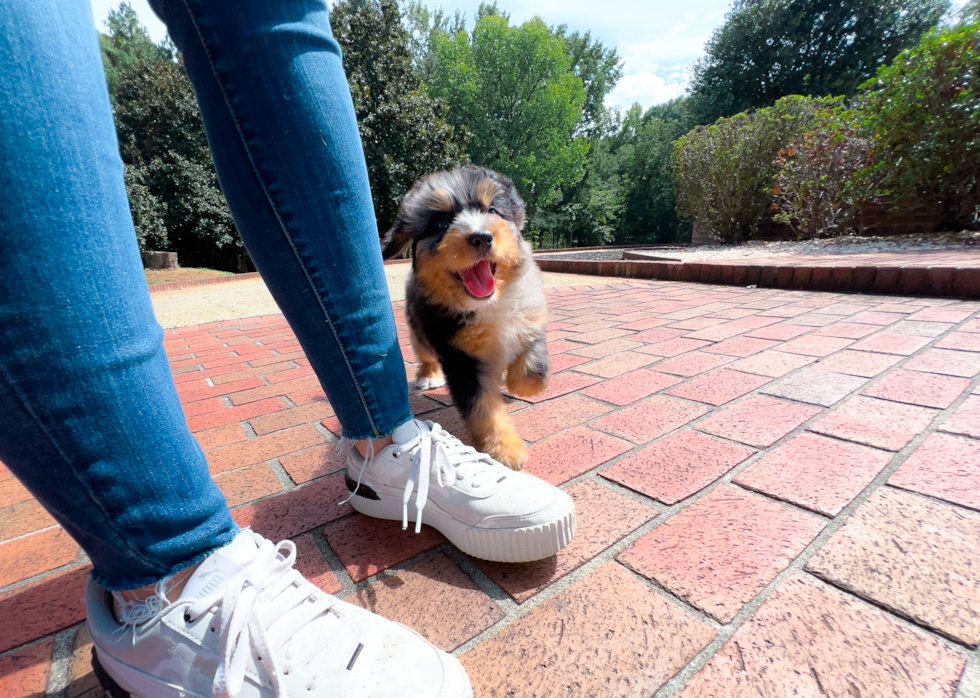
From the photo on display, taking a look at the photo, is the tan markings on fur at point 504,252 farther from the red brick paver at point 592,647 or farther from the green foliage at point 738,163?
the green foliage at point 738,163

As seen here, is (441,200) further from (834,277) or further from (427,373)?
(834,277)

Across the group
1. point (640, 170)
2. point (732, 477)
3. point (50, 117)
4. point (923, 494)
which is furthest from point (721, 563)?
point (640, 170)

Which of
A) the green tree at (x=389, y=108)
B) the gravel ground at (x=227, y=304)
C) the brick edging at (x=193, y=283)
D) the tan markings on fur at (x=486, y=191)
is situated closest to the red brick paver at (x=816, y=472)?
the tan markings on fur at (x=486, y=191)

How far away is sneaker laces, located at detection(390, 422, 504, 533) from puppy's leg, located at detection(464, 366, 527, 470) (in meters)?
0.36

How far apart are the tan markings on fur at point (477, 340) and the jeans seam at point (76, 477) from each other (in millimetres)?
1421

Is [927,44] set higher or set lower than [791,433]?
higher

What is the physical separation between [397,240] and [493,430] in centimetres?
119

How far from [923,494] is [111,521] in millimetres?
1939

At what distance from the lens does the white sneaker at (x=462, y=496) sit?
1143 millimetres

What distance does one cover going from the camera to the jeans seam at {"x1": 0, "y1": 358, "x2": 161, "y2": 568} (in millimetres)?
605

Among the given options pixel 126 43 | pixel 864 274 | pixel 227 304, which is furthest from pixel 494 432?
pixel 126 43

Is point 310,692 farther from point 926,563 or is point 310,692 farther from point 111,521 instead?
point 926,563

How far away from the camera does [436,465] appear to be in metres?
1.27

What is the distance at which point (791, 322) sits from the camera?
3.52 meters
